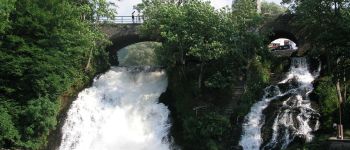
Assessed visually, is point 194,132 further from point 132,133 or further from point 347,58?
point 347,58

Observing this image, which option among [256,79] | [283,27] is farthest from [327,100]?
[283,27]

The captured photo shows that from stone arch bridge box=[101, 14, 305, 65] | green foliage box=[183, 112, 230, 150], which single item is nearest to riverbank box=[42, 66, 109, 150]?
stone arch bridge box=[101, 14, 305, 65]

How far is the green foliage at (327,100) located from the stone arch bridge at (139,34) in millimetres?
7472

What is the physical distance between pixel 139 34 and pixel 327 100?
1888 cm

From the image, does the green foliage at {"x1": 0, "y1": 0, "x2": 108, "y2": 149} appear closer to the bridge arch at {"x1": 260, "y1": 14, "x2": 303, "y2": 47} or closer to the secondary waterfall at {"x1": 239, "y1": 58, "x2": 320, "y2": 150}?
the secondary waterfall at {"x1": 239, "y1": 58, "x2": 320, "y2": 150}

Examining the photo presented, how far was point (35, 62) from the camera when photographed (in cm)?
3541

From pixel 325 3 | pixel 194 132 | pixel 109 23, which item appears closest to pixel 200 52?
pixel 194 132

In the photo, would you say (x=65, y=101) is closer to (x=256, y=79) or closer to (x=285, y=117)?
(x=256, y=79)

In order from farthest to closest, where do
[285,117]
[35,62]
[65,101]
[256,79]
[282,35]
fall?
[282,35] → [65,101] → [256,79] → [35,62] → [285,117]

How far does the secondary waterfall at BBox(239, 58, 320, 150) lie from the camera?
2966cm

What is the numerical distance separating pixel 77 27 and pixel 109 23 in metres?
6.73

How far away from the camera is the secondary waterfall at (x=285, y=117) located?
29.7 meters

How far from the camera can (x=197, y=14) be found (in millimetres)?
35688

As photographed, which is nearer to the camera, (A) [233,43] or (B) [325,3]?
(B) [325,3]
